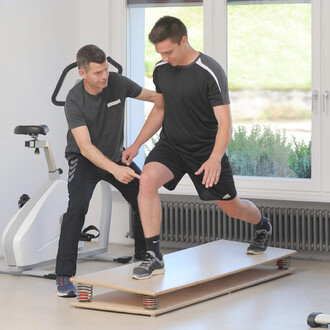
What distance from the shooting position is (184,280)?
4.59m

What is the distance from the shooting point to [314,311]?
4461 mm

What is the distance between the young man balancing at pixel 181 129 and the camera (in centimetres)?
468

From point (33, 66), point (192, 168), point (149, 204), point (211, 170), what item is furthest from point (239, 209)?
point (33, 66)

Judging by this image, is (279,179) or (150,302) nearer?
(150,302)

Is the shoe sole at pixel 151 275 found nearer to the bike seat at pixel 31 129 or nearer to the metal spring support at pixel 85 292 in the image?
the metal spring support at pixel 85 292

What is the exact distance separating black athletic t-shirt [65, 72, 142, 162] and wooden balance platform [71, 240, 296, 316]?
787 millimetres

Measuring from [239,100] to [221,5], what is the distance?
742mm

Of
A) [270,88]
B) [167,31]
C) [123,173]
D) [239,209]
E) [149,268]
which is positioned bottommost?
[149,268]

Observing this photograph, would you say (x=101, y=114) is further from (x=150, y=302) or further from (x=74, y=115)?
(x=150, y=302)

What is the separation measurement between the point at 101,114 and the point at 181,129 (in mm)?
537

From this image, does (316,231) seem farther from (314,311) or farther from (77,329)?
(77,329)

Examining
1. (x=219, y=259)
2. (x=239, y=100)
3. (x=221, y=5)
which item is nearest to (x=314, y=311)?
(x=219, y=259)

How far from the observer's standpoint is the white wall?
6.21 metres

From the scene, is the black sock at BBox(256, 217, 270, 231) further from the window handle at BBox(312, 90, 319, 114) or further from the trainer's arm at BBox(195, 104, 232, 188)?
the window handle at BBox(312, 90, 319, 114)
